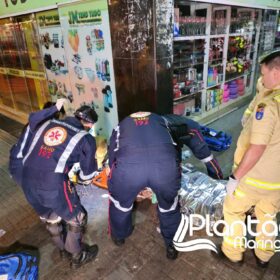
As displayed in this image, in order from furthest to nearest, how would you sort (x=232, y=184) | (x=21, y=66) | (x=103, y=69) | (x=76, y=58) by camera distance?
1. (x=21, y=66)
2. (x=76, y=58)
3. (x=103, y=69)
4. (x=232, y=184)

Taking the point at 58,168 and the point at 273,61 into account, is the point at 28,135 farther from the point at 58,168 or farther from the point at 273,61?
the point at 273,61

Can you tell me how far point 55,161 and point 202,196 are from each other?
1.68 m

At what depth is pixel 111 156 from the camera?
2.21 meters

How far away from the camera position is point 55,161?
74.1 inches

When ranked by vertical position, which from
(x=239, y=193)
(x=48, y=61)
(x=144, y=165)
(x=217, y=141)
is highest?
(x=48, y=61)

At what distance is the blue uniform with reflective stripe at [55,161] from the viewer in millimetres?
1884

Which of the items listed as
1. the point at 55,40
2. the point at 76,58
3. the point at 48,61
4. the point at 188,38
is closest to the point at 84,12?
the point at 76,58

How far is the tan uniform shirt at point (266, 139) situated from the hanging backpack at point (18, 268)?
2029mm

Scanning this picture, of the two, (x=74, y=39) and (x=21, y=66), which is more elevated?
(x=74, y=39)

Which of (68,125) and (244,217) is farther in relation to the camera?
(244,217)

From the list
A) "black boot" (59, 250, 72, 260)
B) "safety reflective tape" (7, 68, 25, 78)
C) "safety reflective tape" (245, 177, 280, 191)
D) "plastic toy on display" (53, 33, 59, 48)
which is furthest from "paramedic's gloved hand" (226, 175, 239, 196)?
"safety reflective tape" (7, 68, 25, 78)

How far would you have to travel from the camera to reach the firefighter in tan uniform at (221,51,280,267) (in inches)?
66.7

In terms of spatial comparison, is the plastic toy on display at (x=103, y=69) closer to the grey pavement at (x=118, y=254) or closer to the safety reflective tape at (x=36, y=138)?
the grey pavement at (x=118, y=254)

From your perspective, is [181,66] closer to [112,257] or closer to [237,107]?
[237,107]
